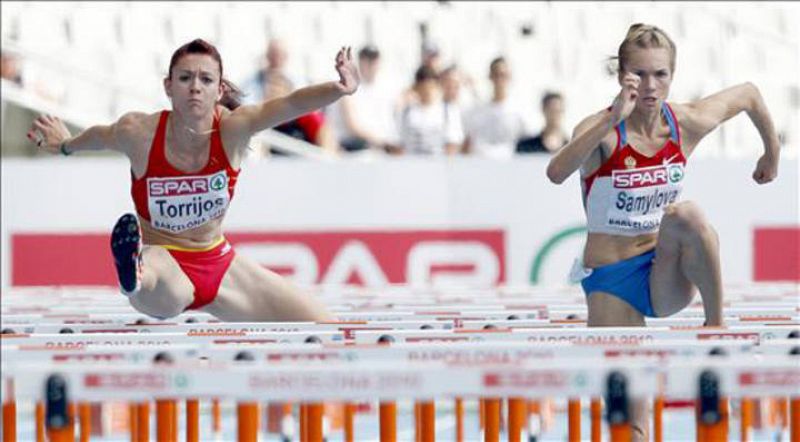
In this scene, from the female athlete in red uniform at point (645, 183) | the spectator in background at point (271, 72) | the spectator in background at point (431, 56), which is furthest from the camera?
the spectator in background at point (431, 56)

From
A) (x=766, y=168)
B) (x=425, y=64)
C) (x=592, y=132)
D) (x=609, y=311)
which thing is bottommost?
(x=609, y=311)

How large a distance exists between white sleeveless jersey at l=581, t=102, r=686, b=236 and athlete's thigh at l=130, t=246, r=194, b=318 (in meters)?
1.75

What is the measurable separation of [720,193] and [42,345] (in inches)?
347

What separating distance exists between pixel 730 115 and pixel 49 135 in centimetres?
296

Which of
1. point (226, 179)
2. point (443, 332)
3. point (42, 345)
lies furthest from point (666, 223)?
point (42, 345)

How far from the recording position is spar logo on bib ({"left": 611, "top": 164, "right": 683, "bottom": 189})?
850 centimetres

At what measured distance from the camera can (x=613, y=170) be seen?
27.9 ft

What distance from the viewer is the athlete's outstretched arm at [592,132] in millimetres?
7820

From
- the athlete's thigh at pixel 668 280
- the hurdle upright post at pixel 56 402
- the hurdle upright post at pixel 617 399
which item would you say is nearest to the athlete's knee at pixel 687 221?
the athlete's thigh at pixel 668 280

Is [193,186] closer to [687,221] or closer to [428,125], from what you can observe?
[687,221]

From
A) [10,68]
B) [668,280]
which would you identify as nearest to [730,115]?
[668,280]

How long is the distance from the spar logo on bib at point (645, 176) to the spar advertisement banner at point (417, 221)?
635 centimetres

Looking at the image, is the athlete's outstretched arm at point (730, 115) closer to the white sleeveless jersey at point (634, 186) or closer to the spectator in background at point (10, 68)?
the white sleeveless jersey at point (634, 186)

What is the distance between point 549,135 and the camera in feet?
52.4
